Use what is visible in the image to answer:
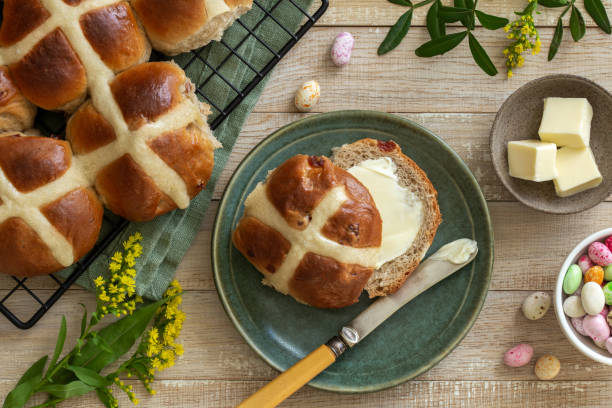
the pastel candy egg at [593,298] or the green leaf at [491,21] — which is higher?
the green leaf at [491,21]

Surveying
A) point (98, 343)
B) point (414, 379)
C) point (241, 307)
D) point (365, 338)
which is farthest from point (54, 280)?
point (414, 379)

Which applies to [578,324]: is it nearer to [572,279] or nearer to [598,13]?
[572,279]

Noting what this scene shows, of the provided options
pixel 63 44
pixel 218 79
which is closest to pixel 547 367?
pixel 218 79

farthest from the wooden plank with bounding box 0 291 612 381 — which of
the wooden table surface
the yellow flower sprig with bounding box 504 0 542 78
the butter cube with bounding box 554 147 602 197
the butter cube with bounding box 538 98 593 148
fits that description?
the yellow flower sprig with bounding box 504 0 542 78

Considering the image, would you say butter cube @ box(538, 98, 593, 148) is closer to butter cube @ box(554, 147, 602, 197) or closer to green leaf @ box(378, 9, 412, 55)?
butter cube @ box(554, 147, 602, 197)

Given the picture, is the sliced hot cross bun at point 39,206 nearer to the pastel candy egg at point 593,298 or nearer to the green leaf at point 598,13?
the pastel candy egg at point 593,298

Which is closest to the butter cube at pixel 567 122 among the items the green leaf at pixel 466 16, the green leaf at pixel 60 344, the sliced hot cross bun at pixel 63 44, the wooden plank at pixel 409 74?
the wooden plank at pixel 409 74
